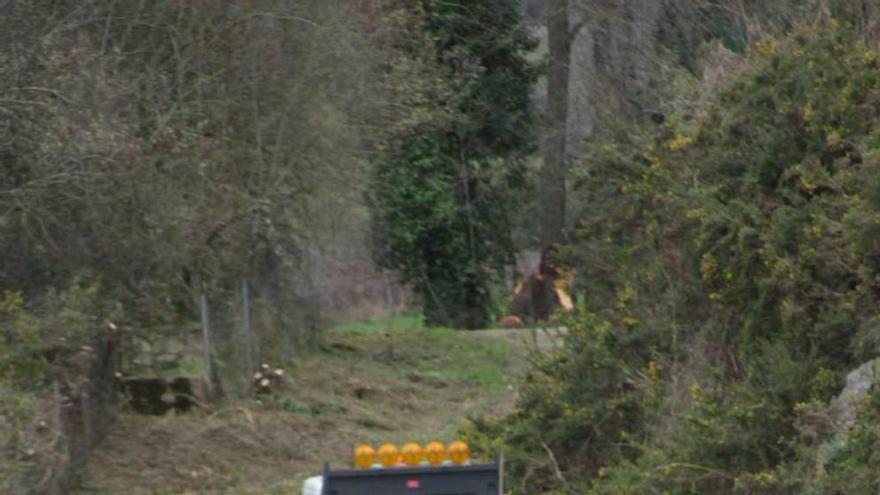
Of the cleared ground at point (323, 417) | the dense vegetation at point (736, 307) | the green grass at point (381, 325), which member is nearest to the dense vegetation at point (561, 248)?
the dense vegetation at point (736, 307)

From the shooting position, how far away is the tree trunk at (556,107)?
23062 millimetres

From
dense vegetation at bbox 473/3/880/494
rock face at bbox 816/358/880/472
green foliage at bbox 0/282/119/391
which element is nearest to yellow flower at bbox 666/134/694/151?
dense vegetation at bbox 473/3/880/494

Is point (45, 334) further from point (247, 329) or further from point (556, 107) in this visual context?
point (556, 107)

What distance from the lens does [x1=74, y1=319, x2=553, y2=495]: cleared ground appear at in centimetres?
1359

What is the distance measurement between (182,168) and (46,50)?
1645 mm

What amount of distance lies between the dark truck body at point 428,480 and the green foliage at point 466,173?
15.8 meters

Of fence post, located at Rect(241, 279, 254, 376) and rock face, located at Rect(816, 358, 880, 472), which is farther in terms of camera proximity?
fence post, located at Rect(241, 279, 254, 376)

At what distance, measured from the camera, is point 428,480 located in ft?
22.7

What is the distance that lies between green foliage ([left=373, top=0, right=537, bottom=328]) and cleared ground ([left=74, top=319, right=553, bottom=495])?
79.4 inches

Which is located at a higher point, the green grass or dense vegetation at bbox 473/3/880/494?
dense vegetation at bbox 473/3/880/494

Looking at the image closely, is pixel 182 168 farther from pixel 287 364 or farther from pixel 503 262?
pixel 503 262

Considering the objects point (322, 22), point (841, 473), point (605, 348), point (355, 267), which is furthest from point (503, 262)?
Result: point (841, 473)

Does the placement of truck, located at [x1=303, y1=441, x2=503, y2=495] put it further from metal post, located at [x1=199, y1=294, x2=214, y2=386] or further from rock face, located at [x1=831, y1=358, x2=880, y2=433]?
metal post, located at [x1=199, y1=294, x2=214, y2=386]

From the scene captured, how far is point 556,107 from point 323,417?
8.32 meters
